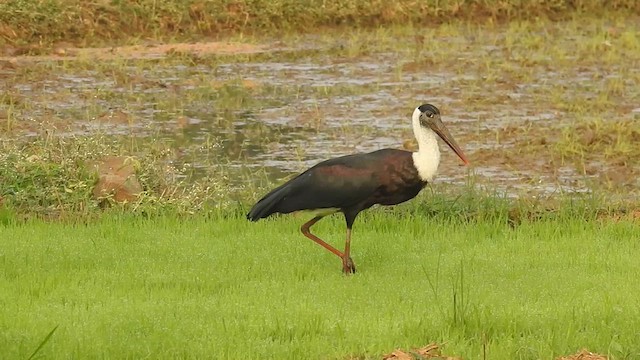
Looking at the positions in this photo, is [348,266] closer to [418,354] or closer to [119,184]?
[418,354]

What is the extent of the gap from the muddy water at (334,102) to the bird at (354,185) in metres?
2.63

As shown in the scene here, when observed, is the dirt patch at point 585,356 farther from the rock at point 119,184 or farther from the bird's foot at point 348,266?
the rock at point 119,184

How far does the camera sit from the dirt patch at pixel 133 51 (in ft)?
56.4

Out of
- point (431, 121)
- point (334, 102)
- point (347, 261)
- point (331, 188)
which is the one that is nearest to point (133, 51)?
point (334, 102)

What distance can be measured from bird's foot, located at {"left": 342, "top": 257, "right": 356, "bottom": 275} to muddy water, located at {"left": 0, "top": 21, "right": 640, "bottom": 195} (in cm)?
279

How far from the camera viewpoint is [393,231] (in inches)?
358

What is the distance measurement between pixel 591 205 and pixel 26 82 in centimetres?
803

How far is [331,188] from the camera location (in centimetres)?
789

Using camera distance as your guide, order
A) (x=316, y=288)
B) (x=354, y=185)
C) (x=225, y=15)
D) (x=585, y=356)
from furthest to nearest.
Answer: (x=225, y=15)
(x=354, y=185)
(x=316, y=288)
(x=585, y=356)

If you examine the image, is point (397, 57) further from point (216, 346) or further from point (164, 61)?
point (216, 346)

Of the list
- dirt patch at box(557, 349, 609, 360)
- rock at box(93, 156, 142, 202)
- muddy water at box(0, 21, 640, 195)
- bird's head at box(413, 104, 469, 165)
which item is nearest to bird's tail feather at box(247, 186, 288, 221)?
bird's head at box(413, 104, 469, 165)

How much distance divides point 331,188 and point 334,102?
22.7 feet

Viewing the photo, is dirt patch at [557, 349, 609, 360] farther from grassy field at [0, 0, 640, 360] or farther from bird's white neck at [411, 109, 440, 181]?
bird's white neck at [411, 109, 440, 181]

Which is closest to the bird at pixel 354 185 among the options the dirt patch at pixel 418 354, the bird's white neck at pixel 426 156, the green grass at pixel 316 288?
the bird's white neck at pixel 426 156
